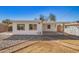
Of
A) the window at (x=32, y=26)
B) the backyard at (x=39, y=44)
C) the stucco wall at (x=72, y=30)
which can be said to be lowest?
the backyard at (x=39, y=44)

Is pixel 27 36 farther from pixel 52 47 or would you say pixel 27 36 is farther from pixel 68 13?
pixel 68 13

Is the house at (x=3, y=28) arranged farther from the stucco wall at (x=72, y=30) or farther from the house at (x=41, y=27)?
the stucco wall at (x=72, y=30)

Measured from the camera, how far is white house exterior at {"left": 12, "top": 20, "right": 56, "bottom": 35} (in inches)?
175

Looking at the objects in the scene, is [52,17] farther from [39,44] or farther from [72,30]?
[39,44]

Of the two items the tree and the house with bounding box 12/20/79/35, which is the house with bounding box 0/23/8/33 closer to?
the house with bounding box 12/20/79/35

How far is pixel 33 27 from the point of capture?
14.7 ft

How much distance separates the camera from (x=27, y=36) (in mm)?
4449

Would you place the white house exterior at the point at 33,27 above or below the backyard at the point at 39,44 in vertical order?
above

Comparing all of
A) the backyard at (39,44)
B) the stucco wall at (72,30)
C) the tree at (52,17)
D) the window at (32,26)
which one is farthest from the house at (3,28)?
the stucco wall at (72,30)

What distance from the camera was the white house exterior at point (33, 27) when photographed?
14.6 ft

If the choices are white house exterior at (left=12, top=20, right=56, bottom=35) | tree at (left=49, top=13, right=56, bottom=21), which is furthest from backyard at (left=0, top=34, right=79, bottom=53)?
tree at (left=49, top=13, right=56, bottom=21)

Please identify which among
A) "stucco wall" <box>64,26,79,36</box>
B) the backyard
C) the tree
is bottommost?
the backyard

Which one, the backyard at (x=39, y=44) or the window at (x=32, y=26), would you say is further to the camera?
the window at (x=32, y=26)
